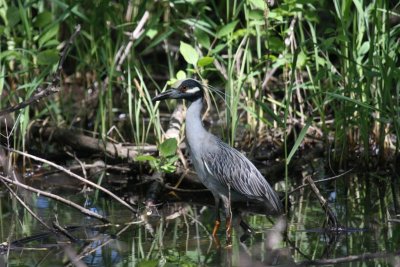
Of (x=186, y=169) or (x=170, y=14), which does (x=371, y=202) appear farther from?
(x=170, y=14)

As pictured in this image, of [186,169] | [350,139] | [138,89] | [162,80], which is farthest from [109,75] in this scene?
[162,80]

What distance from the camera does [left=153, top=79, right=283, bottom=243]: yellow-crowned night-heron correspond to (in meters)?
A: 6.47

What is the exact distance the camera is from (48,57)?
7.38m

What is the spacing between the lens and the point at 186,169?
24.2 ft

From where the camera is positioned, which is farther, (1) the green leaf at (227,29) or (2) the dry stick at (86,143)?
(2) the dry stick at (86,143)

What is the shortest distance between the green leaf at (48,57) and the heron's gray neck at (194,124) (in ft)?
4.62

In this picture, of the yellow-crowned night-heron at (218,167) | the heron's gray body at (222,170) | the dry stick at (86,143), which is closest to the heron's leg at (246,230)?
the yellow-crowned night-heron at (218,167)

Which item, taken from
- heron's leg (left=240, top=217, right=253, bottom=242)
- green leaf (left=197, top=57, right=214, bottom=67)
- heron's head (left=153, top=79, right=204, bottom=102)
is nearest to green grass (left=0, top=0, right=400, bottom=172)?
green leaf (left=197, top=57, right=214, bottom=67)

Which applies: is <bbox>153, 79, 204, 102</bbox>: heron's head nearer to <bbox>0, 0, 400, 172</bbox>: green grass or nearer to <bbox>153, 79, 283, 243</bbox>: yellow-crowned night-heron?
<bbox>153, 79, 283, 243</bbox>: yellow-crowned night-heron

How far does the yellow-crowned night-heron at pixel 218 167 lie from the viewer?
647 centimetres

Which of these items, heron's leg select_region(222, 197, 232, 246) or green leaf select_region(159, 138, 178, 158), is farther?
green leaf select_region(159, 138, 178, 158)

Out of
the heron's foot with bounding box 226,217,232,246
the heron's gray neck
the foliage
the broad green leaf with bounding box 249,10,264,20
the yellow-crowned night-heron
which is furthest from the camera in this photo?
the broad green leaf with bounding box 249,10,264,20

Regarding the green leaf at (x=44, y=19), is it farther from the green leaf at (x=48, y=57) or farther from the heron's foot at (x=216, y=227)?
the heron's foot at (x=216, y=227)

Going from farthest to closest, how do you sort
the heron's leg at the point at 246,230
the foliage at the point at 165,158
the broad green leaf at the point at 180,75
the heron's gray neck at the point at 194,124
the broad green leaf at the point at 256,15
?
the broad green leaf at the point at 256,15
the broad green leaf at the point at 180,75
the foliage at the point at 165,158
the heron's gray neck at the point at 194,124
the heron's leg at the point at 246,230
